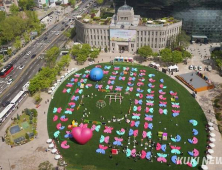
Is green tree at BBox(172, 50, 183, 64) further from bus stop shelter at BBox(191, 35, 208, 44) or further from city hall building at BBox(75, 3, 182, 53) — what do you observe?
bus stop shelter at BBox(191, 35, 208, 44)

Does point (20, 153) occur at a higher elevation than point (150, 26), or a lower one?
lower

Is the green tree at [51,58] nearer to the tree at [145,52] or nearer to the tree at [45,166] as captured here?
the tree at [145,52]

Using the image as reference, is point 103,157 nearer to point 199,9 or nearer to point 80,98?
point 80,98

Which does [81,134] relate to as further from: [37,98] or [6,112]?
[6,112]

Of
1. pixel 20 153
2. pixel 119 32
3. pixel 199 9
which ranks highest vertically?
pixel 199 9

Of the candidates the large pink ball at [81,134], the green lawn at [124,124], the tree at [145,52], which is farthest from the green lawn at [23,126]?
the tree at [145,52]

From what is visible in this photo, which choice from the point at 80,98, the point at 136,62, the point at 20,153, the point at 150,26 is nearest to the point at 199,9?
the point at 150,26

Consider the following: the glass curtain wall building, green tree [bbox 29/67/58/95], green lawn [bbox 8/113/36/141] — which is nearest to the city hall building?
the glass curtain wall building
